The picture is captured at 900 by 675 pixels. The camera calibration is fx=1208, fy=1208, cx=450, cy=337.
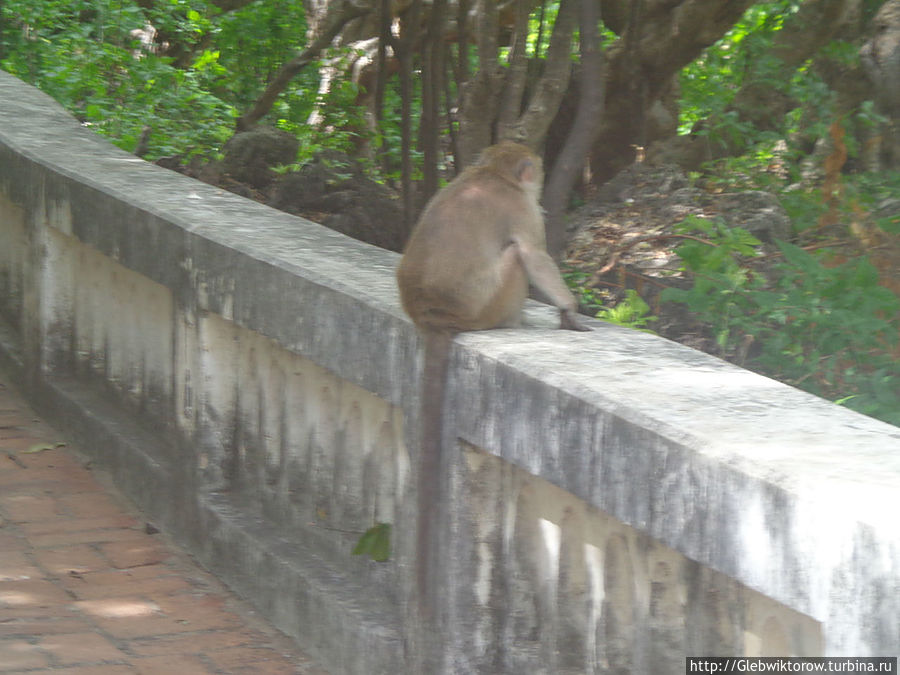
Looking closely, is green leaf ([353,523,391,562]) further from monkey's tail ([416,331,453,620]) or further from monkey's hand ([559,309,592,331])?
monkey's hand ([559,309,592,331])

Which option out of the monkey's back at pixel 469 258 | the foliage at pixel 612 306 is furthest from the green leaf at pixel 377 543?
the foliage at pixel 612 306

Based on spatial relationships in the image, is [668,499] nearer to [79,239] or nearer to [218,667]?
[218,667]

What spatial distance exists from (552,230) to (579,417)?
206 cm

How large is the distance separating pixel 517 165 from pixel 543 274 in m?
0.35

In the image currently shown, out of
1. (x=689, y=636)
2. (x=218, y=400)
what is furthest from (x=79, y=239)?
(x=689, y=636)

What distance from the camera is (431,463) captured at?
8.38ft

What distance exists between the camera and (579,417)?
84.4 inches

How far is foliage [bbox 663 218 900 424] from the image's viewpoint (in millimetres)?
3469

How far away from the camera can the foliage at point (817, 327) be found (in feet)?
11.4

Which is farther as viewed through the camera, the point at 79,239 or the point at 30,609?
the point at 79,239

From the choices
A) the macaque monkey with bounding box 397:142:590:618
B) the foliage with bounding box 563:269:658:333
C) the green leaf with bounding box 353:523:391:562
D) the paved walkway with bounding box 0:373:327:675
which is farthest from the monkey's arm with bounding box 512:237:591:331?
the paved walkway with bounding box 0:373:327:675

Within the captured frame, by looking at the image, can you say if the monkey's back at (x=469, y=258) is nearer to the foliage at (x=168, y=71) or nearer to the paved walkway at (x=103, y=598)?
the paved walkway at (x=103, y=598)

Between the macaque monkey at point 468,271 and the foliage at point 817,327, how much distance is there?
0.86 m

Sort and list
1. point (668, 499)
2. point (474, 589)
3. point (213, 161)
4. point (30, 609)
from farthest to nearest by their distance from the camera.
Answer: point (213, 161), point (30, 609), point (474, 589), point (668, 499)
